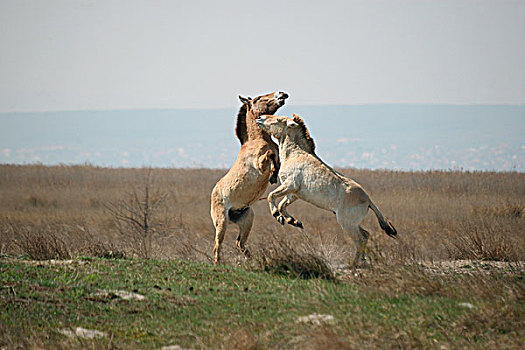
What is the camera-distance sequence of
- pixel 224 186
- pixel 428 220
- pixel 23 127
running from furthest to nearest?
pixel 23 127 < pixel 428 220 < pixel 224 186

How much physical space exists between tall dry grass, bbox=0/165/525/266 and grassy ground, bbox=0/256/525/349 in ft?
4.10

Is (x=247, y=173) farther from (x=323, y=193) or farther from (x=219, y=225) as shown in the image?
(x=323, y=193)

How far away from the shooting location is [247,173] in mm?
10414

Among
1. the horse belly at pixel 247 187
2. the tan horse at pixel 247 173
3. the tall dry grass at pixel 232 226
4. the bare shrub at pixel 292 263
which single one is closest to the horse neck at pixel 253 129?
the tan horse at pixel 247 173

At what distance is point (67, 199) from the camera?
23.6 metres

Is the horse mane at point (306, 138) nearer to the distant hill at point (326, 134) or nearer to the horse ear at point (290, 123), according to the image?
the horse ear at point (290, 123)

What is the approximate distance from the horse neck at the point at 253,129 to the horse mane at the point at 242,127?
7.0 inches

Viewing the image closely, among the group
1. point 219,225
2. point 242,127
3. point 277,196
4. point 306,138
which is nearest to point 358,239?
point 277,196

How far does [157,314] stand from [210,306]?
647 mm

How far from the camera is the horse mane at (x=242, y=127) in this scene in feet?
36.6

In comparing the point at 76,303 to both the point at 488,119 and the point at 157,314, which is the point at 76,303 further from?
the point at 488,119

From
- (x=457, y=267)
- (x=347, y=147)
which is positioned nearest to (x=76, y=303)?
(x=457, y=267)

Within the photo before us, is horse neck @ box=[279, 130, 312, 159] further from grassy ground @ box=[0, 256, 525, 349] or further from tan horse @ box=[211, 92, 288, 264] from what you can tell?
grassy ground @ box=[0, 256, 525, 349]

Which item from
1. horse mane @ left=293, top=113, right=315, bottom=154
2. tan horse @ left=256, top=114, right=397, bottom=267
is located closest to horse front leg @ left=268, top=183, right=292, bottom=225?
tan horse @ left=256, top=114, right=397, bottom=267
